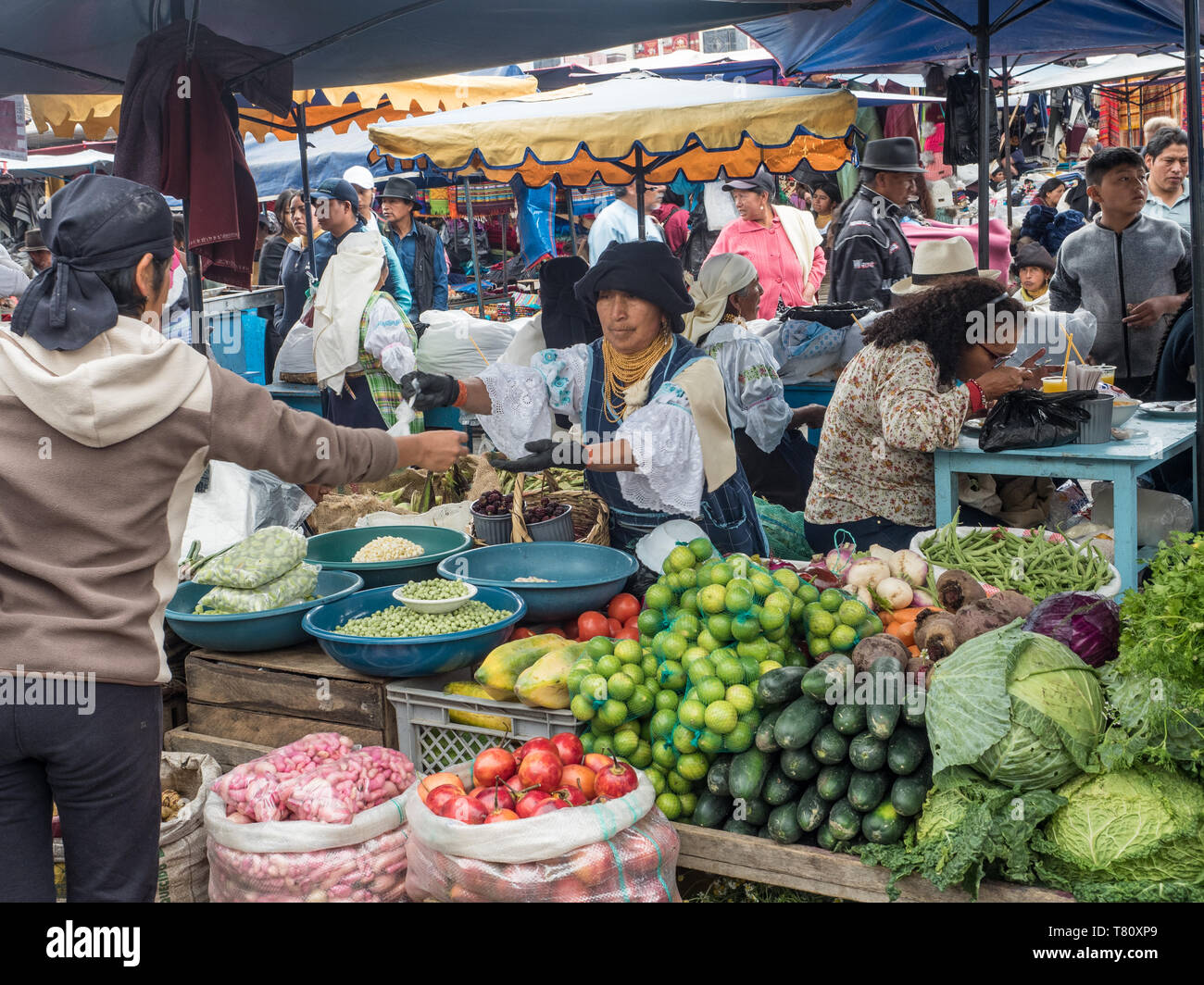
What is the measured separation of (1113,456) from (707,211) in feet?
24.2

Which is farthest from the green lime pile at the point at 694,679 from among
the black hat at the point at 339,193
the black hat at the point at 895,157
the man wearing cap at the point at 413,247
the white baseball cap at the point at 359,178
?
the man wearing cap at the point at 413,247

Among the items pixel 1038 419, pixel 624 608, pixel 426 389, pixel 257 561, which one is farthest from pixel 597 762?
pixel 1038 419

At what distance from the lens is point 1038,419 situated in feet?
14.3

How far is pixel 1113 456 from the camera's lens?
4.20 meters

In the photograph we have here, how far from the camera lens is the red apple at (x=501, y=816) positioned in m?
2.69

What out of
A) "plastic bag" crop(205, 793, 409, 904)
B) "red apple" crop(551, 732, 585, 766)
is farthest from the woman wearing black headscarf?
Answer: "plastic bag" crop(205, 793, 409, 904)

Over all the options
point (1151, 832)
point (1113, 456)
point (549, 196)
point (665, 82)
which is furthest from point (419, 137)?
point (549, 196)

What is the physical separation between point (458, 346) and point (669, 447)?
3.28 meters

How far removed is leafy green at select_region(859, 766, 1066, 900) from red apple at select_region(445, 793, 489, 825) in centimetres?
93

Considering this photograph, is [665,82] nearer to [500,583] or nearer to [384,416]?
[384,416]

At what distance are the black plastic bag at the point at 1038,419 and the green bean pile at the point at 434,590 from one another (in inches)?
86.1

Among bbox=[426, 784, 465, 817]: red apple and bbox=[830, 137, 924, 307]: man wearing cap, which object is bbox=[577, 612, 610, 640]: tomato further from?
bbox=[830, 137, 924, 307]: man wearing cap

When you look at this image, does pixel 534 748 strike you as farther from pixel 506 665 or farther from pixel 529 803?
pixel 506 665

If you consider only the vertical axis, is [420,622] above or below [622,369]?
below
